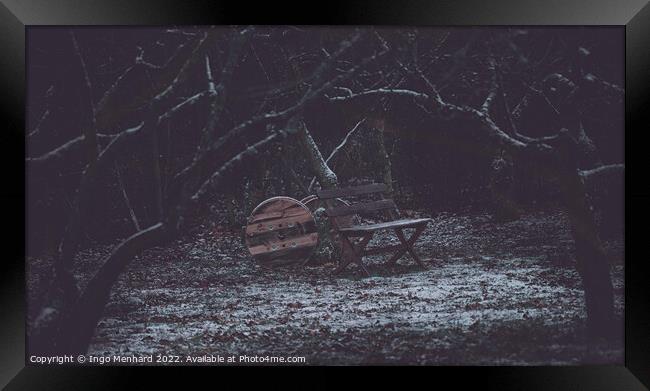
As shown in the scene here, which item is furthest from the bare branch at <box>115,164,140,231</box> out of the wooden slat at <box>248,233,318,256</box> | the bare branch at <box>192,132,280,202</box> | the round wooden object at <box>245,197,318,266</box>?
the wooden slat at <box>248,233,318,256</box>

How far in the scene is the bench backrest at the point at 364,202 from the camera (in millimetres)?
6617

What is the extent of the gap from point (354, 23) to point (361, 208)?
179cm

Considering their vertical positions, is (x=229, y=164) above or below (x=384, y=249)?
above

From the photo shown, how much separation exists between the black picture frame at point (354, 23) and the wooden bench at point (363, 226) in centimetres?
118

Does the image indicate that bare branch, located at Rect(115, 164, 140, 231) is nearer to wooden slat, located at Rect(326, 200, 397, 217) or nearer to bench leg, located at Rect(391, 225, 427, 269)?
wooden slat, located at Rect(326, 200, 397, 217)

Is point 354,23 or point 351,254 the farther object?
point 351,254

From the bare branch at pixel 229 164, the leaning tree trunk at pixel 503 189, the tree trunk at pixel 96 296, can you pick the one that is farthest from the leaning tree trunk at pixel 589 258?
the tree trunk at pixel 96 296

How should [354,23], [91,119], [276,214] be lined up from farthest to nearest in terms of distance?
[276,214], [91,119], [354,23]

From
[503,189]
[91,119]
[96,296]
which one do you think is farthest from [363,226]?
[91,119]

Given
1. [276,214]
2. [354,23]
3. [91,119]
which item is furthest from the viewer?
[276,214]

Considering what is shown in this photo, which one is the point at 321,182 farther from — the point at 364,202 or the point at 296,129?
the point at 296,129

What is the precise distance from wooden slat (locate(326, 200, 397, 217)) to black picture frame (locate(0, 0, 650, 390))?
160 centimetres

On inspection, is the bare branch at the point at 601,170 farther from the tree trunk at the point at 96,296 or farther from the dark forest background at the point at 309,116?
the tree trunk at the point at 96,296

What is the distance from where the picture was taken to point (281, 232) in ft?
21.8
